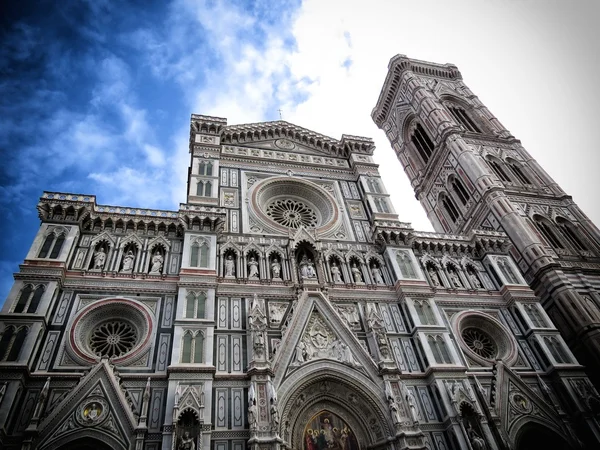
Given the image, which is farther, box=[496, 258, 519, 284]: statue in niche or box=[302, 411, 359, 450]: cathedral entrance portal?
box=[496, 258, 519, 284]: statue in niche

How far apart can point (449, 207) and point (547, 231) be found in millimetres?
7266

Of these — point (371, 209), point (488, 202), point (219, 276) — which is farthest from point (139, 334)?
point (488, 202)

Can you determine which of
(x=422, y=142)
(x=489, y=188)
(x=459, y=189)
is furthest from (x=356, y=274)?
(x=422, y=142)

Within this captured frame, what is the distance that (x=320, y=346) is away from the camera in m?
15.5

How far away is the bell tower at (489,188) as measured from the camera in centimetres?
2131

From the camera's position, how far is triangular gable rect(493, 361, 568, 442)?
15117mm

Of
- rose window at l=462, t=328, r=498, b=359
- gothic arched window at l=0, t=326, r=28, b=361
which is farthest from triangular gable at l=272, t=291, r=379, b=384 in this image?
gothic arched window at l=0, t=326, r=28, b=361

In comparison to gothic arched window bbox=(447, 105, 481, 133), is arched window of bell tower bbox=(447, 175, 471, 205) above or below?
Answer: below

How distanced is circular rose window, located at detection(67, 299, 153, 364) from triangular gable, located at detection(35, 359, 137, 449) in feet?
2.77

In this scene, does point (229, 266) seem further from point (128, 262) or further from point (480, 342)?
point (480, 342)

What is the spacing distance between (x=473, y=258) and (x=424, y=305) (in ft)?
17.5

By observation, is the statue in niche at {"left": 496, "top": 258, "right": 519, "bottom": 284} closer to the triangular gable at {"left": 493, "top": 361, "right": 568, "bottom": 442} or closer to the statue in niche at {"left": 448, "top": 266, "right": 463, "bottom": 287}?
the statue in niche at {"left": 448, "top": 266, "right": 463, "bottom": 287}

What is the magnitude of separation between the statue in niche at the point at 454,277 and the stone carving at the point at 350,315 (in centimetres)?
548

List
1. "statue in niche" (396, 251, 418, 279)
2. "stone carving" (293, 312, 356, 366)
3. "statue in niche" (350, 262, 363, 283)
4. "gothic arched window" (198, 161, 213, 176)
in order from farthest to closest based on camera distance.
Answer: "gothic arched window" (198, 161, 213, 176) < "statue in niche" (396, 251, 418, 279) < "statue in niche" (350, 262, 363, 283) < "stone carving" (293, 312, 356, 366)
